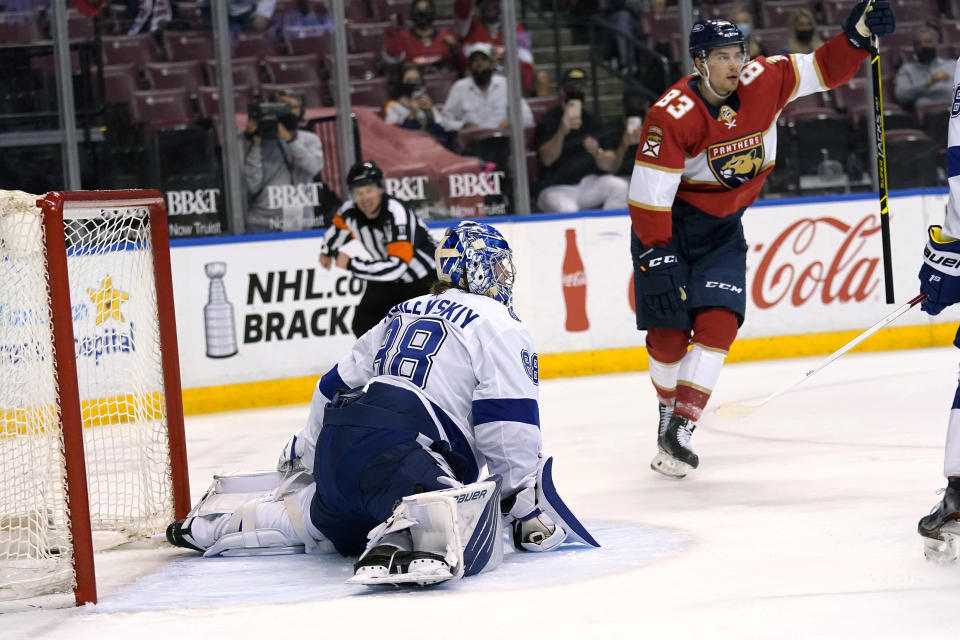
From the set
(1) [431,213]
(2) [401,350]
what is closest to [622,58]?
(1) [431,213]

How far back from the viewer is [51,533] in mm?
3111

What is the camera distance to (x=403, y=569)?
108 inches

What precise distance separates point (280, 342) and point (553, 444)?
7.53 ft

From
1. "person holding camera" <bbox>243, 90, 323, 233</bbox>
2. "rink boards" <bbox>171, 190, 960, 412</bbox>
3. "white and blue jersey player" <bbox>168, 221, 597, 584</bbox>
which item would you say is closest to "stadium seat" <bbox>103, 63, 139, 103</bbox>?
"person holding camera" <bbox>243, 90, 323, 233</bbox>

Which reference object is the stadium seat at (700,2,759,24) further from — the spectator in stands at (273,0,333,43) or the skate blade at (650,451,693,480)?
the skate blade at (650,451,693,480)

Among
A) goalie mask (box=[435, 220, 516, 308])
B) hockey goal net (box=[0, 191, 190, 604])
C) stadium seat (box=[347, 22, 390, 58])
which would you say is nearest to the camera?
hockey goal net (box=[0, 191, 190, 604])

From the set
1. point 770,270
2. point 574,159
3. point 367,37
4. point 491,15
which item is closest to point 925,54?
point 770,270

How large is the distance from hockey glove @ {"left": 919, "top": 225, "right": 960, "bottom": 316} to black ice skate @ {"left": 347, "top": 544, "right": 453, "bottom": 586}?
1.17 meters

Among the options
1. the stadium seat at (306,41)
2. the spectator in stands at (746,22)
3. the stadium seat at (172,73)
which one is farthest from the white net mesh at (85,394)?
the spectator in stands at (746,22)

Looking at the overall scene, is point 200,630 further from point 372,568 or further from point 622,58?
point 622,58

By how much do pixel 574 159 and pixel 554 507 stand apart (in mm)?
4967

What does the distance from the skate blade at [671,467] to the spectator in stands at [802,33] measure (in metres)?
4.77

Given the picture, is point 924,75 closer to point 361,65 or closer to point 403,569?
point 361,65

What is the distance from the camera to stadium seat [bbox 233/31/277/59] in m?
A: 7.45
